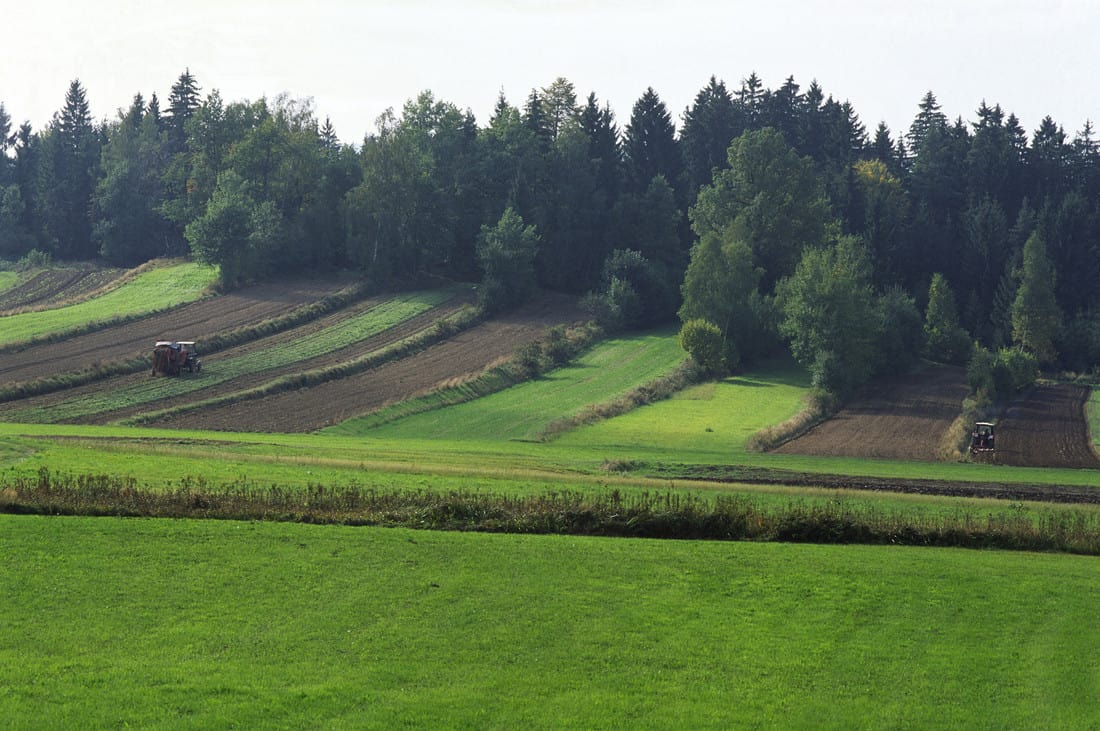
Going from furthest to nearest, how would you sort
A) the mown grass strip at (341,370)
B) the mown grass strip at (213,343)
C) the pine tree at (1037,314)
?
the pine tree at (1037,314) < the mown grass strip at (213,343) < the mown grass strip at (341,370)

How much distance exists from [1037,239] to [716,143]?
160ft

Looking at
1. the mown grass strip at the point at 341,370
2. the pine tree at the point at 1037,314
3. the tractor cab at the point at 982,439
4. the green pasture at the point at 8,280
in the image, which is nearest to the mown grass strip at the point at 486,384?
the mown grass strip at the point at 341,370

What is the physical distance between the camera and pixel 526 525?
36.0 m

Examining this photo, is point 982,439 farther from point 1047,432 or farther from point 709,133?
point 709,133

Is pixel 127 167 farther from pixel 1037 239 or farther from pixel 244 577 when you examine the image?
pixel 244 577

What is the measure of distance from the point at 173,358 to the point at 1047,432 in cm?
6395

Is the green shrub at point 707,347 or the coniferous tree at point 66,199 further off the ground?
the coniferous tree at point 66,199

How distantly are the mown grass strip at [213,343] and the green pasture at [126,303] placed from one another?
11.4 metres

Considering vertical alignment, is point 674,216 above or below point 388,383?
above

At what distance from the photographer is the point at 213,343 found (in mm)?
101938

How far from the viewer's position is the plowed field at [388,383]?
257 feet

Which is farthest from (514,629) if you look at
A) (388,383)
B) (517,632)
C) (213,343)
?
(213,343)

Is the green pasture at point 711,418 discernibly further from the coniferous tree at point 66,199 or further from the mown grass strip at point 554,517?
the coniferous tree at point 66,199

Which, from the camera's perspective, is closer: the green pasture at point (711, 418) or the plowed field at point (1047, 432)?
the plowed field at point (1047, 432)
